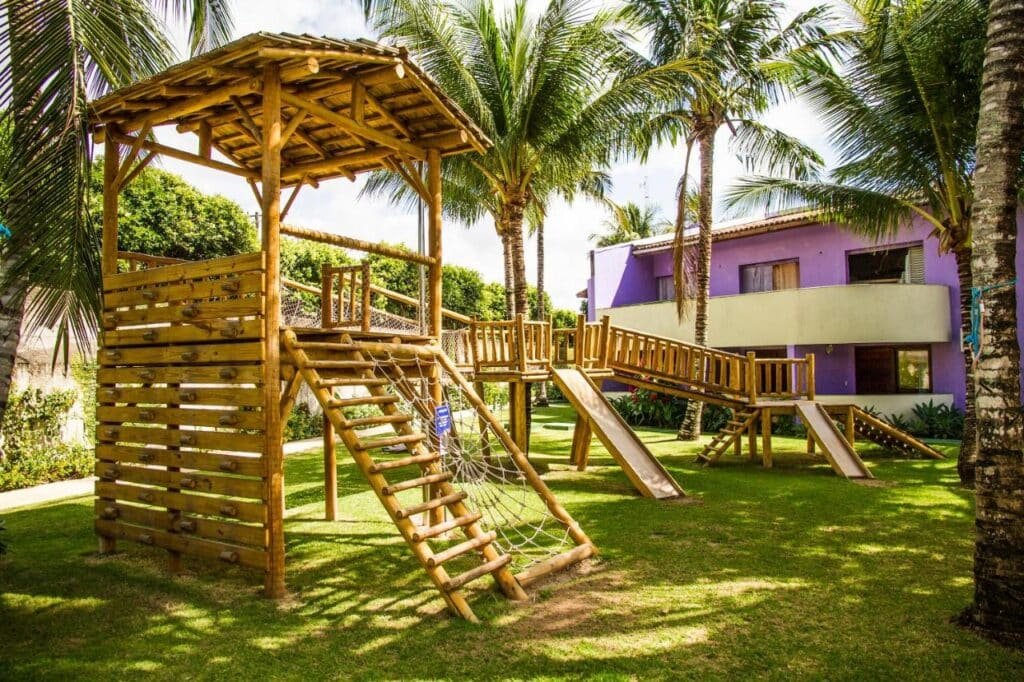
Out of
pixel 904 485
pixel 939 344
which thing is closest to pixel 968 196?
pixel 904 485

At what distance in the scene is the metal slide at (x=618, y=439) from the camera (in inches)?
391

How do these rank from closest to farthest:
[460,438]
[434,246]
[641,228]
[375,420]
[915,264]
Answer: [375,420] < [460,438] < [434,246] < [915,264] < [641,228]

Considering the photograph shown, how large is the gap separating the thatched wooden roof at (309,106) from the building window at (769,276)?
15.7 metres

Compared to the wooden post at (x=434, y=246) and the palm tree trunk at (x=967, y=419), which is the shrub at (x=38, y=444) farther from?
the palm tree trunk at (x=967, y=419)

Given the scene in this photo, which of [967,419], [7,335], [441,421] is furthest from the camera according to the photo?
[967,419]

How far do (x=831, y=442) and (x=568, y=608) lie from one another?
8638 millimetres

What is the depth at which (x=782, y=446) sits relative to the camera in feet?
52.5

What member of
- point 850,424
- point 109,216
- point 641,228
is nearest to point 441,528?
point 109,216

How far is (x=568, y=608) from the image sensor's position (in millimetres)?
5375

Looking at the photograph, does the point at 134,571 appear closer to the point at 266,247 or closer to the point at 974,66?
the point at 266,247

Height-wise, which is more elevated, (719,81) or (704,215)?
(719,81)

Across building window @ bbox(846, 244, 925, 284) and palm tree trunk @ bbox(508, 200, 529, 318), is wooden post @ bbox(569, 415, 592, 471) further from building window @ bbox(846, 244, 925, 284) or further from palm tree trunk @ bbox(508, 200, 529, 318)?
building window @ bbox(846, 244, 925, 284)

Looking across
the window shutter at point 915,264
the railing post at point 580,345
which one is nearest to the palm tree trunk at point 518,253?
the railing post at point 580,345

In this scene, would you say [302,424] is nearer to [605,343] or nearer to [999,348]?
[605,343]
